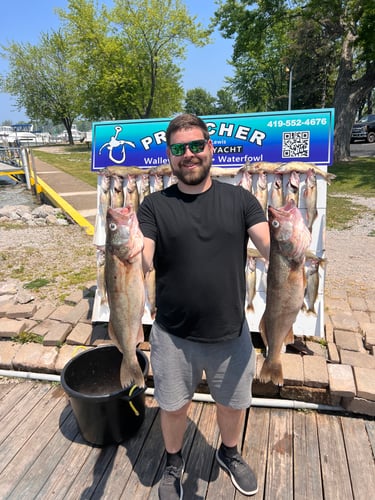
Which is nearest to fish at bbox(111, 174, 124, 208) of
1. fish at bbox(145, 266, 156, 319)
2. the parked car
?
fish at bbox(145, 266, 156, 319)

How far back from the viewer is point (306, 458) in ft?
9.04

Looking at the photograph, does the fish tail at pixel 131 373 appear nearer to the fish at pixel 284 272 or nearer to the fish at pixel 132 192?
the fish at pixel 284 272

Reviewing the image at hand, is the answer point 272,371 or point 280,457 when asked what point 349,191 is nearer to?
point 280,457

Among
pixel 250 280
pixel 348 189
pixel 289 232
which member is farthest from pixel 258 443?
pixel 348 189

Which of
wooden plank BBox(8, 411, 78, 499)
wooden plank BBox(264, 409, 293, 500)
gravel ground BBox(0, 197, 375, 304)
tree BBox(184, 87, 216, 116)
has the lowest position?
wooden plank BBox(8, 411, 78, 499)

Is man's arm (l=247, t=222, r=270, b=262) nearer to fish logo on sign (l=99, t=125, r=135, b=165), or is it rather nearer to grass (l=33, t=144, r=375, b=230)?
fish logo on sign (l=99, t=125, r=135, b=165)

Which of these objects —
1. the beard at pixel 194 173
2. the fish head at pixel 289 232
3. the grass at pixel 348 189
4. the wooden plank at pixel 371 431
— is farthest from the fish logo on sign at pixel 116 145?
the grass at pixel 348 189

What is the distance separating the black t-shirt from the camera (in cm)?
218

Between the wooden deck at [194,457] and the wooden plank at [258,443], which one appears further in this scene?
the wooden plank at [258,443]

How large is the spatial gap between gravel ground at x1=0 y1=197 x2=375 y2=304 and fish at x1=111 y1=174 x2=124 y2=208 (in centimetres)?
230

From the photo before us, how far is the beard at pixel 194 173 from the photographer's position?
2193mm

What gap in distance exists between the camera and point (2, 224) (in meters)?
10.7

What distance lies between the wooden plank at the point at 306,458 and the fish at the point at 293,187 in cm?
209

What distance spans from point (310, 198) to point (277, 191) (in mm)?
337
